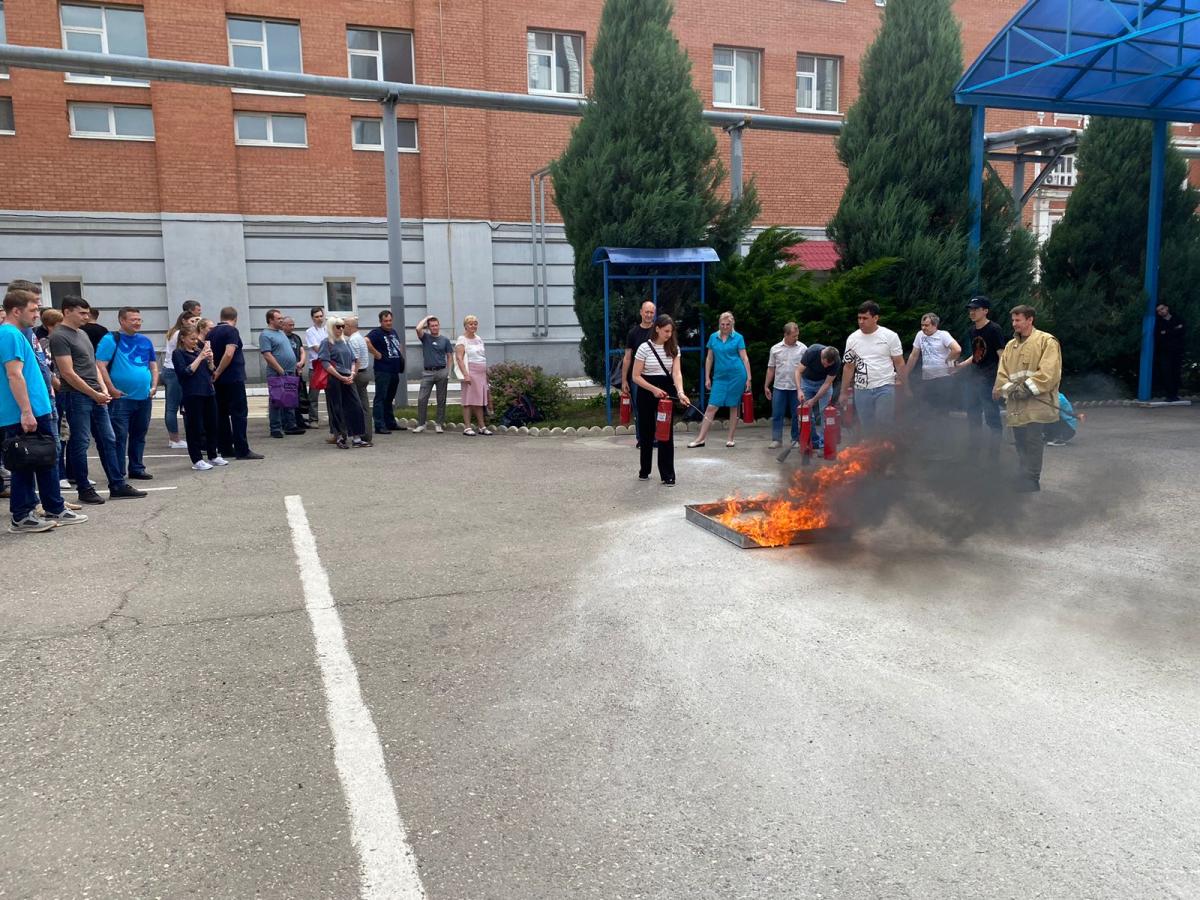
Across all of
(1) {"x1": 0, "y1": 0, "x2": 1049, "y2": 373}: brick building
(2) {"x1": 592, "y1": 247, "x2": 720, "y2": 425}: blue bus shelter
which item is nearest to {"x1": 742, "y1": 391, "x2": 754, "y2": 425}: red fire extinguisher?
(2) {"x1": 592, "y1": 247, "x2": 720, "y2": 425}: blue bus shelter

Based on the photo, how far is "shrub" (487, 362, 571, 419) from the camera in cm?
1399

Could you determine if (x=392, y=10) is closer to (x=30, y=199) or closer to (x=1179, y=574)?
(x=30, y=199)

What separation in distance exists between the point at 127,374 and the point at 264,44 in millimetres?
16950

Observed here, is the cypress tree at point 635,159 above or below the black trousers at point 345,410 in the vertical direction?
above

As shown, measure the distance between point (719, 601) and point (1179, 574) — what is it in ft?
10.1

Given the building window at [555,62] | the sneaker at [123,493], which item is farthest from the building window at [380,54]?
the sneaker at [123,493]

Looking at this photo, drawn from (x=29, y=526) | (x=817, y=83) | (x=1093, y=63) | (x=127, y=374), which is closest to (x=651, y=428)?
(x=127, y=374)

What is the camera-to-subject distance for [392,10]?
928 inches

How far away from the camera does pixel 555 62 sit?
25.5m

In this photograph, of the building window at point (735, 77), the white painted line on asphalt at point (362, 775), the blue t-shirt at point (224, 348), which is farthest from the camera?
the building window at point (735, 77)

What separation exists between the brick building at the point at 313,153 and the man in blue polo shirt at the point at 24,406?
16015 mm

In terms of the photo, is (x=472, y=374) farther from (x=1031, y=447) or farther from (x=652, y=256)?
(x=1031, y=447)

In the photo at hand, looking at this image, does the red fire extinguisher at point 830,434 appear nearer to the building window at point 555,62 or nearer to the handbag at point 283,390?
the handbag at point 283,390

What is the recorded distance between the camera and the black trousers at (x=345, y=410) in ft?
40.0
